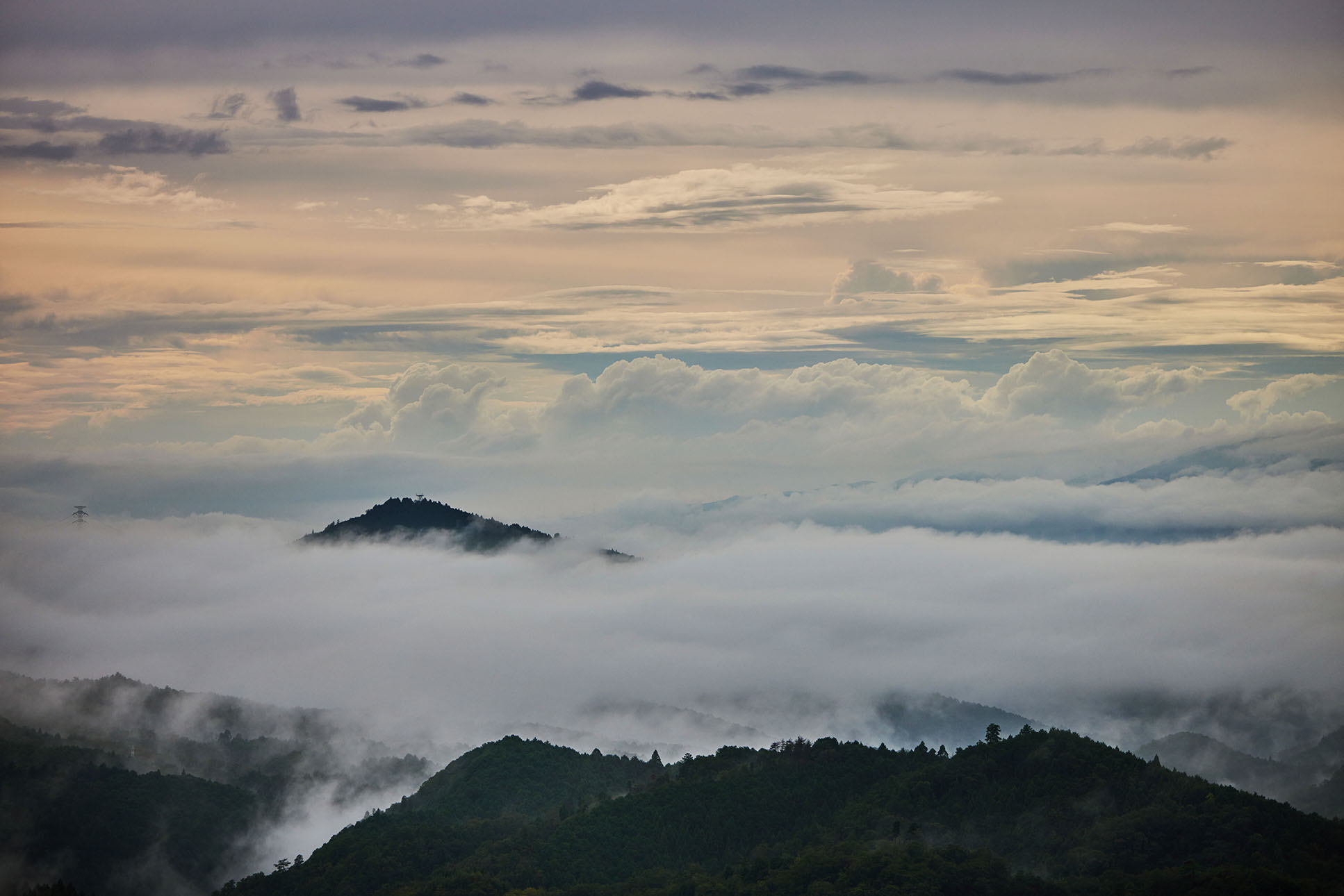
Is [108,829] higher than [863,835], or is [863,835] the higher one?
[863,835]

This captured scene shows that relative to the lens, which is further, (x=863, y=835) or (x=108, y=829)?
(x=108, y=829)

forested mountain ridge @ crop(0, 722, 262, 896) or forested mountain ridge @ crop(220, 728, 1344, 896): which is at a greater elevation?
forested mountain ridge @ crop(220, 728, 1344, 896)

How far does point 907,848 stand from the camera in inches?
4454

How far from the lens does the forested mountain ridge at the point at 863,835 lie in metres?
107

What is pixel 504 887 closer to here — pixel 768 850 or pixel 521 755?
pixel 768 850

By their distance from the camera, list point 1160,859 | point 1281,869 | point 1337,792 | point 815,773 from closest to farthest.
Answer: point 1281,869 → point 1160,859 → point 815,773 → point 1337,792

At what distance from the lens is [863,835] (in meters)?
132

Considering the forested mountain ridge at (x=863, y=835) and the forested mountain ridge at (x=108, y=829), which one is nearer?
the forested mountain ridge at (x=863, y=835)

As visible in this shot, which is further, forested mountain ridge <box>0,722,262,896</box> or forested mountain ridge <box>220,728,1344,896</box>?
forested mountain ridge <box>0,722,262,896</box>

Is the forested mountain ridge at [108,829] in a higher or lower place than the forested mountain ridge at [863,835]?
lower

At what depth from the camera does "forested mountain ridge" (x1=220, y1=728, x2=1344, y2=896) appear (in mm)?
106938

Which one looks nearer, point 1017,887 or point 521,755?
point 1017,887

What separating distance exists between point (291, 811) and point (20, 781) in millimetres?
41951

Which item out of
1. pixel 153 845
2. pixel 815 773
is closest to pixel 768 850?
pixel 815 773
